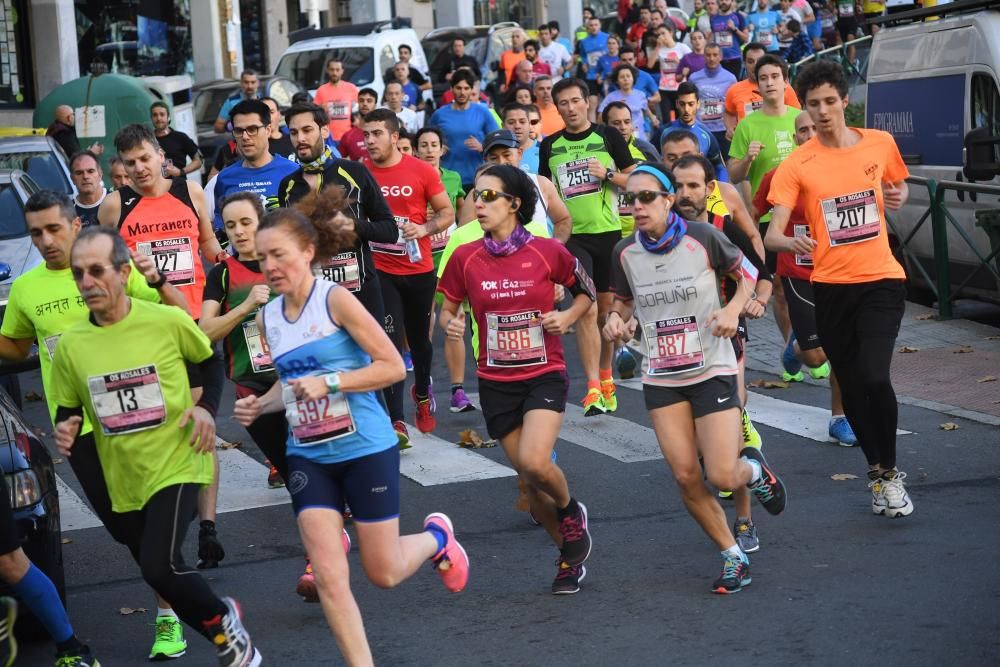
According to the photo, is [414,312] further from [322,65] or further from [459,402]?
[322,65]

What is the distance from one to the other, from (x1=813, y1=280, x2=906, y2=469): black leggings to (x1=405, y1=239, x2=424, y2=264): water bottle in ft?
10.0

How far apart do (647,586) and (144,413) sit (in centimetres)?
233

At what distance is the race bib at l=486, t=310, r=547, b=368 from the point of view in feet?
23.7

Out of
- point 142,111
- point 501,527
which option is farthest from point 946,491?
point 142,111

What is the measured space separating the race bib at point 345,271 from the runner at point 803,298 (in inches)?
91.7

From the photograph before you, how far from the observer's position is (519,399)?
7.24 m

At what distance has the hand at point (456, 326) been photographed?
7281mm

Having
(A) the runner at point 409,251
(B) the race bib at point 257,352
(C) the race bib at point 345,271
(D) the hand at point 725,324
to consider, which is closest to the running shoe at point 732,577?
(D) the hand at point 725,324

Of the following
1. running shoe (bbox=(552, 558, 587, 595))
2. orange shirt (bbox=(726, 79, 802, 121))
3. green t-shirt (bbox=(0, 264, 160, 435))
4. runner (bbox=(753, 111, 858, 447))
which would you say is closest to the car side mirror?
runner (bbox=(753, 111, 858, 447))

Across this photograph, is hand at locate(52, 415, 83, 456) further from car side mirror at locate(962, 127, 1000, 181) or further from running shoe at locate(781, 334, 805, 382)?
running shoe at locate(781, 334, 805, 382)

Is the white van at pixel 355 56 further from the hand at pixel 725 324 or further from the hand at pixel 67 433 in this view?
the hand at pixel 67 433

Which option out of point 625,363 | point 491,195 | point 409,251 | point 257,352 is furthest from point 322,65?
point 491,195

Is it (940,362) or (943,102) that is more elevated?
(943,102)

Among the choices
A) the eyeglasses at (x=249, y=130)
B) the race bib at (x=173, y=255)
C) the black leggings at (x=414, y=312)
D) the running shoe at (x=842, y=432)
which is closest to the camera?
the race bib at (x=173, y=255)
